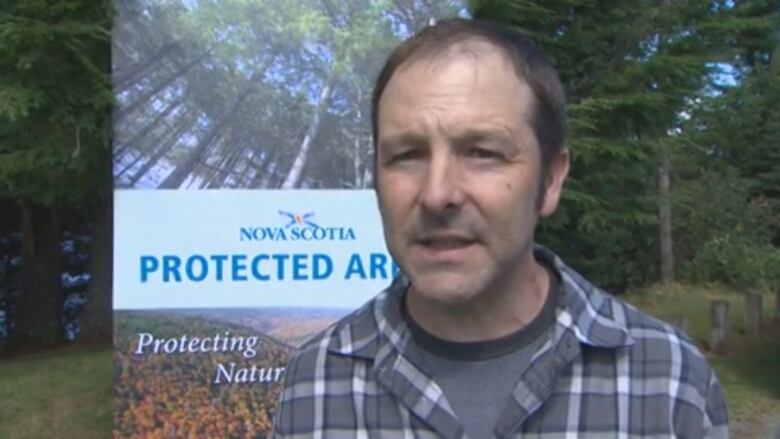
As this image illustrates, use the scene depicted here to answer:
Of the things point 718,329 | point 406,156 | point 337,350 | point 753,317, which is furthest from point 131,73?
point 753,317

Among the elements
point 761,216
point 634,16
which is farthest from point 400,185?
point 761,216

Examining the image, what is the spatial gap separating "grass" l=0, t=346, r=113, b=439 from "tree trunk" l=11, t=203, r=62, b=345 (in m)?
4.31

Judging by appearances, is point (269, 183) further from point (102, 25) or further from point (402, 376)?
point (402, 376)

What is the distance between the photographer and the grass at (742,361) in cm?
760

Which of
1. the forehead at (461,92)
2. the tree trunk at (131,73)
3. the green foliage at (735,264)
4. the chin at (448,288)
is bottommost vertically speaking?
the green foliage at (735,264)

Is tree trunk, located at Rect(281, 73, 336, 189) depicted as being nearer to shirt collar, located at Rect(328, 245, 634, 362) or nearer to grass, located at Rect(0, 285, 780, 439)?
grass, located at Rect(0, 285, 780, 439)

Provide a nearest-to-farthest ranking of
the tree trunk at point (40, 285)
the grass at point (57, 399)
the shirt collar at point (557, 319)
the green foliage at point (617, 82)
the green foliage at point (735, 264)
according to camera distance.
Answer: the shirt collar at point (557, 319)
the grass at point (57, 399)
the green foliage at point (617, 82)
the tree trunk at point (40, 285)
the green foliage at point (735, 264)

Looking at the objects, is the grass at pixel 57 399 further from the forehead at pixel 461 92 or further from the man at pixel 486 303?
the forehead at pixel 461 92

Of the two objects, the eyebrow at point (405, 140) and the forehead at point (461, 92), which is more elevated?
the forehead at point (461, 92)

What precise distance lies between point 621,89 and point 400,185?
6232 millimetres

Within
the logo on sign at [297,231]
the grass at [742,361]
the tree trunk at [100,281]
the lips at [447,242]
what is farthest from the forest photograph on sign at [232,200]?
the lips at [447,242]

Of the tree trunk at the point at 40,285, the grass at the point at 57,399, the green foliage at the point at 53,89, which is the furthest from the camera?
the tree trunk at the point at 40,285

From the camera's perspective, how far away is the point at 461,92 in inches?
61.6

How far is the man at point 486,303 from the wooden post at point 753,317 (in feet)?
31.0
